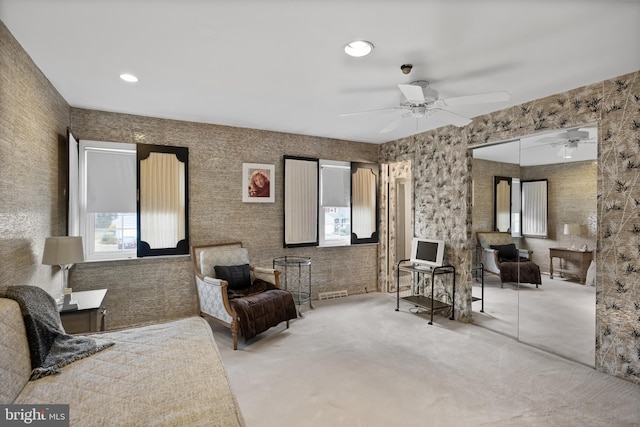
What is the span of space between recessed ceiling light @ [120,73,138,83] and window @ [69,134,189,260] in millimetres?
1204

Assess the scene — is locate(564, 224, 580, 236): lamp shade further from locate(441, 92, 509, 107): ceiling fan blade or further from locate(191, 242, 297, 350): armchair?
locate(191, 242, 297, 350): armchair

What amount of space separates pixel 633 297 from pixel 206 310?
13.4 feet

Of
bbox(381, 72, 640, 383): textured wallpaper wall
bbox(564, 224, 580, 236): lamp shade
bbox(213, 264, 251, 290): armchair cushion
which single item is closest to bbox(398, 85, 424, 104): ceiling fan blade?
bbox(381, 72, 640, 383): textured wallpaper wall

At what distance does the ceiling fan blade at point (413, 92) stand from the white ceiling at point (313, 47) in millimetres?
250

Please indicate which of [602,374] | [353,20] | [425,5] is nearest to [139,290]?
[353,20]

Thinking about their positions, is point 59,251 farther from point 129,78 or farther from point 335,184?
point 335,184

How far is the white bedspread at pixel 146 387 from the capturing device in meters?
1.35

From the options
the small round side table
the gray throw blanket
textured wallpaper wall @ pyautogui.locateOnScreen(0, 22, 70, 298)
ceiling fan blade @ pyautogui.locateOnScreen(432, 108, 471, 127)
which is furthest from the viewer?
the small round side table

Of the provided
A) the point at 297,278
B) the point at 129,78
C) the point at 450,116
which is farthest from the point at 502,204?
the point at 129,78

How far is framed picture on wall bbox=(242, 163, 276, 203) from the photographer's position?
4.52 m

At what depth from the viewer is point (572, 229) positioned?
3.10 metres

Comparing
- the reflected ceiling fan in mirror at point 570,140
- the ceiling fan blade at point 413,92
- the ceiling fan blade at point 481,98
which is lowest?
the reflected ceiling fan in mirror at point 570,140

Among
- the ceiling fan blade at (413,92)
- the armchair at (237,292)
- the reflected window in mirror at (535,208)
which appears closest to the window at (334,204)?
the armchair at (237,292)

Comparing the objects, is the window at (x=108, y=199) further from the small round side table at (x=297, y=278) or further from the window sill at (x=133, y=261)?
the small round side table at (x=297, y=278)
